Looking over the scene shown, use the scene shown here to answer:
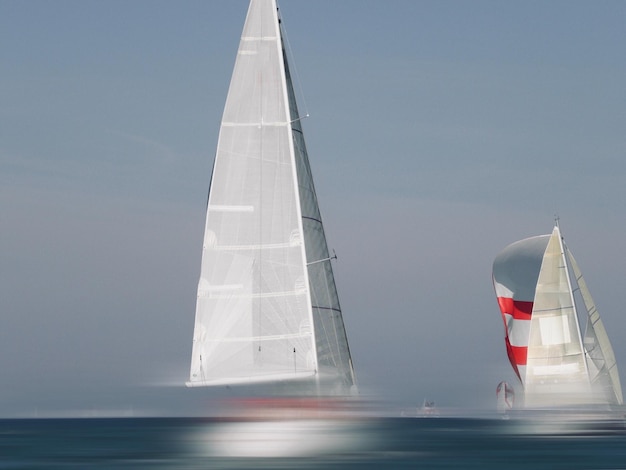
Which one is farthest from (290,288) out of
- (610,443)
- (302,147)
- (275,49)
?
(610,443)

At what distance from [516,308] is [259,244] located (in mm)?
27245

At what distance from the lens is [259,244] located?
126 ft

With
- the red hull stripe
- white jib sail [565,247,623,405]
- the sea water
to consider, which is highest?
the red hull stripe

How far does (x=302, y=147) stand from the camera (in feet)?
130

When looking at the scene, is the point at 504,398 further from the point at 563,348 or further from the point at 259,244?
the point at 259,244

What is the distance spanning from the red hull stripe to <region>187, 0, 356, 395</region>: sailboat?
81.9ft

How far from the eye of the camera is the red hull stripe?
6178 centimetres

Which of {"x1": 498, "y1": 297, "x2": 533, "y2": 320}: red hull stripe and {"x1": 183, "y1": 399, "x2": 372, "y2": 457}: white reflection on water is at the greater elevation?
{"x1": 498, "y1": 297, "x2": 533, "y2": 320}: red hull stripe

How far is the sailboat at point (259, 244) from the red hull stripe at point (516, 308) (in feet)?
81.9

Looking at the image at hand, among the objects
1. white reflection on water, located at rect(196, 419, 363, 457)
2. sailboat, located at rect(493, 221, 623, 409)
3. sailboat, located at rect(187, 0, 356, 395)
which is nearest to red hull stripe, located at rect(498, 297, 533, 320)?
sailboat, located at rect(493, 221, 623, 409)

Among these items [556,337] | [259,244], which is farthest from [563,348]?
[259,244]

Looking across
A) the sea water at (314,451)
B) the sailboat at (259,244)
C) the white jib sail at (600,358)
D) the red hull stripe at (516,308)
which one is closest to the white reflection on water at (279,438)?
the sea water at (314,451)

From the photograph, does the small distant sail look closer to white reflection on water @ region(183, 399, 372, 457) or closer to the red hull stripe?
the red hull stripe

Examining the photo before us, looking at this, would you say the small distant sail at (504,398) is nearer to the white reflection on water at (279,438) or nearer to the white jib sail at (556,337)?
the white jib sail at (556,337)
